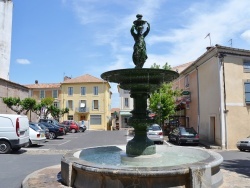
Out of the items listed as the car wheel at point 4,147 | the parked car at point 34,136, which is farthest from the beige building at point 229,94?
the car wheel at point 4,147

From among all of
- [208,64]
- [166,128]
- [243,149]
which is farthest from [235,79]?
[166,128]

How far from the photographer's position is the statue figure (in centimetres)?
797

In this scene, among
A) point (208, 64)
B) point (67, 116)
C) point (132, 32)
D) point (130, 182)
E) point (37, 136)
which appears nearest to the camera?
point (130, 182)

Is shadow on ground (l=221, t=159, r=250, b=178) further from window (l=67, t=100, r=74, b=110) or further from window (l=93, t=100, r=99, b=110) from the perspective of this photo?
window (l=67, t=100, r=74, b=110)

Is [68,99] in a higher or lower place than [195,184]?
higher

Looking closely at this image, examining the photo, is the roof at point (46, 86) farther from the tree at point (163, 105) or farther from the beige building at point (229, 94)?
the beige building at point (229, 94)

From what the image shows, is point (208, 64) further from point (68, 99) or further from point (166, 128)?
point (68, 99)

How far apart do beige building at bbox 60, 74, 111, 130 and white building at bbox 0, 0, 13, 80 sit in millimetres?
19933

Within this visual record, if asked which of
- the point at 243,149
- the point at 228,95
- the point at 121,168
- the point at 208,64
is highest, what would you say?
the point at 208,64

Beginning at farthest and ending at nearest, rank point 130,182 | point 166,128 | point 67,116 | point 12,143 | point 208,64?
point 67,116 < point 166,128 < point 208,64 < point 12,143 < point 130,182

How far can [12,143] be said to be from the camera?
13992mm

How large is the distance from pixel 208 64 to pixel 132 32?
15.6m

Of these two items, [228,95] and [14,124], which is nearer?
[14,124]

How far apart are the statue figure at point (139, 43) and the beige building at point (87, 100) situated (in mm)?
45464
